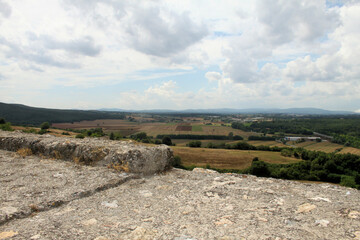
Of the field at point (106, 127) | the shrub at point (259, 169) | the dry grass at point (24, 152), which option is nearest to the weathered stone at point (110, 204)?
the dry grass at point (24, 152)

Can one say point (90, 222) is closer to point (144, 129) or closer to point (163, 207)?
point (163, 207)

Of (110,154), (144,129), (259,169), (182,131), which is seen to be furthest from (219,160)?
(144,129)

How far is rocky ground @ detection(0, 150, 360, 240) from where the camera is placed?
9.73ft

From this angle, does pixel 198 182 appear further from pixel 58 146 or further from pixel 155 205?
pixel 58 146

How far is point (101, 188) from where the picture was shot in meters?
4.64

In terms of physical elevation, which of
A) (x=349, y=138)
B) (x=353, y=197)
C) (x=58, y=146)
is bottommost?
(x=349, y=138)

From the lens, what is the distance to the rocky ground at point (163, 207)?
2965mm

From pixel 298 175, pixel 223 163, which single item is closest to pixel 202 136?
pixel 223 163

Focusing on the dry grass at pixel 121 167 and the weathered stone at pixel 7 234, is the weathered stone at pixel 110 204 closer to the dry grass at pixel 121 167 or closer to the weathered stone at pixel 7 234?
the weathered stone at pixel 7 234

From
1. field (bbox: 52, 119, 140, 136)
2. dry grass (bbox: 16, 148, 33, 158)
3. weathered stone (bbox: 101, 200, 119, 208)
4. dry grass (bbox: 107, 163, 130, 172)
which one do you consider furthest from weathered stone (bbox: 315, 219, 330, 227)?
field (bbox: 52, 119, 140, 136)

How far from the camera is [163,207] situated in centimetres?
386

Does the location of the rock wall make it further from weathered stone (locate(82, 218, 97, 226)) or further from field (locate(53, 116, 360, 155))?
field (locate(53, 116, 360, 155))

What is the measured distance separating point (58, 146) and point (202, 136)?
233 ft

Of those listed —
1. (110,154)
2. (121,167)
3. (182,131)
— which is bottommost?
(182,131)
